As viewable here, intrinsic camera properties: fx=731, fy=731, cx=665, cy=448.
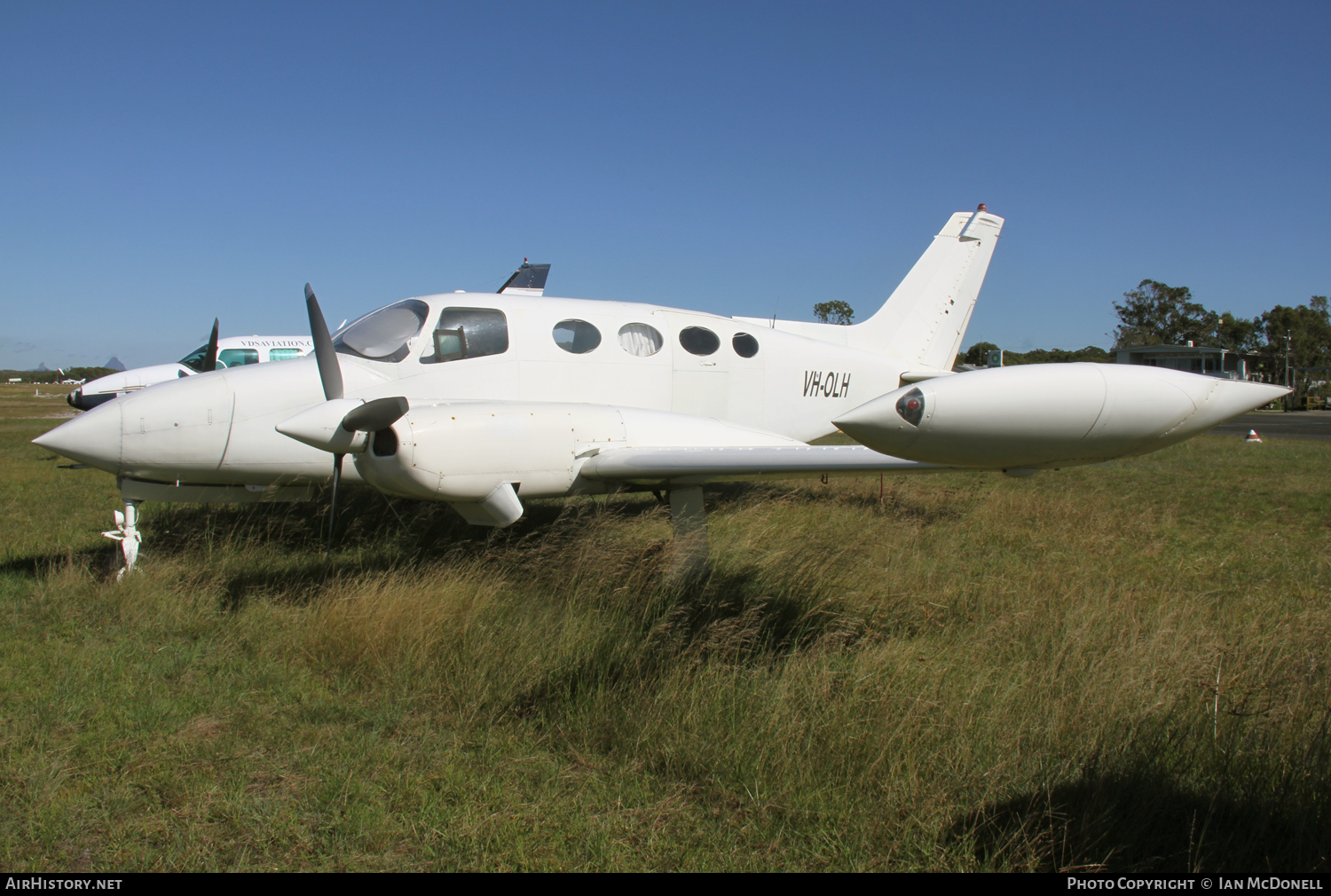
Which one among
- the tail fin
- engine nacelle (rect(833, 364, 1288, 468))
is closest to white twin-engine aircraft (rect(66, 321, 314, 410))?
the tail fin

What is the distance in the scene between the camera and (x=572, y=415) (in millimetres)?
5941

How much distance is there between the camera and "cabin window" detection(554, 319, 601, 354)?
7410mm

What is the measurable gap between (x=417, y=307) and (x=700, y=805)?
5.41 meters

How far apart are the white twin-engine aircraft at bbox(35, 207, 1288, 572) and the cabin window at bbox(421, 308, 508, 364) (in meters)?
0.02

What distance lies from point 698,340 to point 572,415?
2.65 m

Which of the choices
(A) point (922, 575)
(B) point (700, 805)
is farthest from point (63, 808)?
(A) point (922, 575)

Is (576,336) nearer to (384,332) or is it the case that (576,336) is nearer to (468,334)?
(468,334)

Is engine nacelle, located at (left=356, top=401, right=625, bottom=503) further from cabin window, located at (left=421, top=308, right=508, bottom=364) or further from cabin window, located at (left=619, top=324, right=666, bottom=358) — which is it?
cabin window, located at (left=619, top=324, right=666, bottom=358)

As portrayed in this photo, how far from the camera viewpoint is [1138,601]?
559 cm

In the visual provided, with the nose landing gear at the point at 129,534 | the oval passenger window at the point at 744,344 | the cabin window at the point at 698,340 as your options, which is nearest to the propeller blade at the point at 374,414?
the nose landing gear at the point at 129,534

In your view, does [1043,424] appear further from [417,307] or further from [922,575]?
[417,307]

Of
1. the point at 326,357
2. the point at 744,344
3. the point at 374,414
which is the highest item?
the point at 744,344

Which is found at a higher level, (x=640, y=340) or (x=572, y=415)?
(x=640, y=340)

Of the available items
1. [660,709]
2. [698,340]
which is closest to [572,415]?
[698,340]
